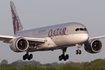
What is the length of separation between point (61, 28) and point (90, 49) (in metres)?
6.97

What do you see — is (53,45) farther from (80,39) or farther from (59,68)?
(59,68)

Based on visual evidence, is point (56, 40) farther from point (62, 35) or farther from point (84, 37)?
point (84, 37)

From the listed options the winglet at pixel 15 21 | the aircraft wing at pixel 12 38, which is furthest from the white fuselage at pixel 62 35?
the winglet at pixel 15 21

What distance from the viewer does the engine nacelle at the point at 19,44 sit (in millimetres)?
57469

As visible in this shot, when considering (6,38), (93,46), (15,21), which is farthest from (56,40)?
(15,21)

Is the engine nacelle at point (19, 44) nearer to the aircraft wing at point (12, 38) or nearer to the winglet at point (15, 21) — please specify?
the aircraft wing at point (12, 38)

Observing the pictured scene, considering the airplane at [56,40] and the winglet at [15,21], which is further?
the winglet at [15,21]

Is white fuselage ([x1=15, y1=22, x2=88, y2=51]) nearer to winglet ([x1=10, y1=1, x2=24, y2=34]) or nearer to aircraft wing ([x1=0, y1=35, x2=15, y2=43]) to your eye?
aircraft wing ([x1=0, y1=35, x2=15, y2=43])

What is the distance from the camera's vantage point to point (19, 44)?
58.8m

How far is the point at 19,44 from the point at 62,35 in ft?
24.4

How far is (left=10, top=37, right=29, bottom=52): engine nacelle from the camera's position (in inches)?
2263

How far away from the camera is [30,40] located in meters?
60.5

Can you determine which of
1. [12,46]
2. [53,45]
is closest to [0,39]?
[12,46]

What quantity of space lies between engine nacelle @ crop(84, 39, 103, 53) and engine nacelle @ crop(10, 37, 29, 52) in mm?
11325
